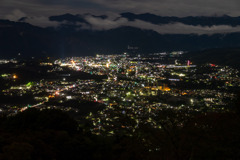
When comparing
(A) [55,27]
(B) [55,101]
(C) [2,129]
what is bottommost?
(B) [55,101]

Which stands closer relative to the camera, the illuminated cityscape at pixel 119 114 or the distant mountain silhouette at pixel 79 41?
the illuminated cityscape at pixel 119 114

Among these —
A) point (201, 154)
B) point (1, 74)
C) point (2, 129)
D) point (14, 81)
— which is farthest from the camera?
point (1, 74)

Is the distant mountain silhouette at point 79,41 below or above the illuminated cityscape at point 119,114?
above

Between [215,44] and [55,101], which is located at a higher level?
[215,44]

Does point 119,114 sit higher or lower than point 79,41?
lower

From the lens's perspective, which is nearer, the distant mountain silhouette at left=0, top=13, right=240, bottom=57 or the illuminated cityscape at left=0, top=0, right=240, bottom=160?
the illuminated cityscape at left=0, top=0, right=240, bottom=160

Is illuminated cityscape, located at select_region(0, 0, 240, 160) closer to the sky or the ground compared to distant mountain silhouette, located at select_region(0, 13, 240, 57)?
closer to the ground

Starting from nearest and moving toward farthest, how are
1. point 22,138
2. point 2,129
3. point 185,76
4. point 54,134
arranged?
point 22,138 < point 54,134 < point 2,129 < point 185,76

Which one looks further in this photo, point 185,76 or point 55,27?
point 55,27

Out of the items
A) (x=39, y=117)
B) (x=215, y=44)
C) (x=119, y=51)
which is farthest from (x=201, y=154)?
(x=215, y=44)

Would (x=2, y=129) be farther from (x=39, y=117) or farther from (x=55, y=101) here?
(x=55, y=101)

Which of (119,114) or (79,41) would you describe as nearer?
(119,114)
